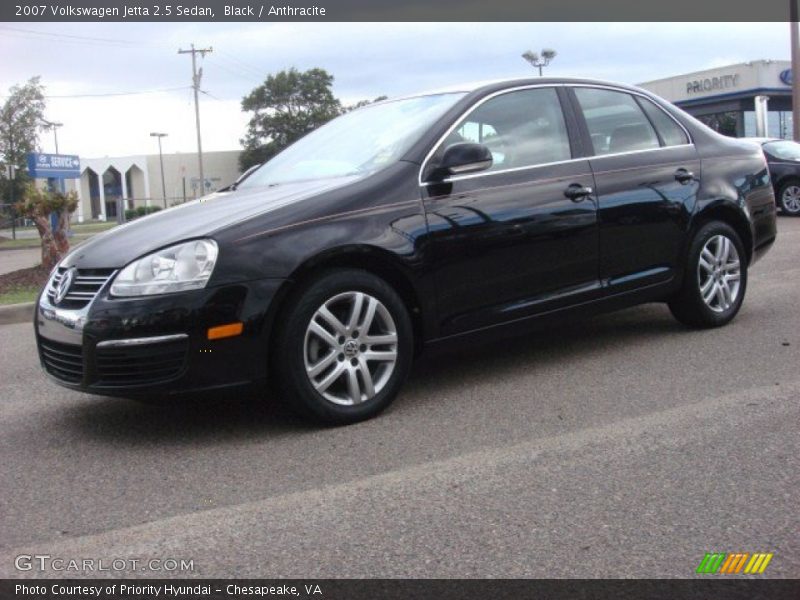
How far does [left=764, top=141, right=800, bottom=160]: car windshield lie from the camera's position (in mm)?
16578

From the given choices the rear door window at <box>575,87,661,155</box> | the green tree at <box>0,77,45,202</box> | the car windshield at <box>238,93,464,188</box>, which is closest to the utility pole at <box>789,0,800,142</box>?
the rear door window at <box>575,87,661,155</box>

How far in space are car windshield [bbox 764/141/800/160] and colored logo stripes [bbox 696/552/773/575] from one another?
1566 cm

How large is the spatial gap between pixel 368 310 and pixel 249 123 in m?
78.1

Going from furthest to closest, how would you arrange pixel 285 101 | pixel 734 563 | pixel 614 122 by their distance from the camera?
pixel 285 101 < pixel 614 122 < pixel 734 563

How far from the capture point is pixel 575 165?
4.95m

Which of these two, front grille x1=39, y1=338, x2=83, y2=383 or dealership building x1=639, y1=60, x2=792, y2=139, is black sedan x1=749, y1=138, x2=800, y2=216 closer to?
front grille x1=39, y1=338, x2=83, y2=383

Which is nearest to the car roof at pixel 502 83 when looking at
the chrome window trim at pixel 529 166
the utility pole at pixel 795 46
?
the chrome window trim at pixel 529 166

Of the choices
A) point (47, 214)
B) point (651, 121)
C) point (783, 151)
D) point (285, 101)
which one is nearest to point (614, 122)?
point (651, 121)

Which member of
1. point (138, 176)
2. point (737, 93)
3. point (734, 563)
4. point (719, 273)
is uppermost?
point (138, 176)

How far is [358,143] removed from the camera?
191 inches

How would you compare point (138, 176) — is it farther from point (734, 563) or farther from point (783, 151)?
point (734, 563)

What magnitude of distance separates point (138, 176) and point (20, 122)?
19404 mm
